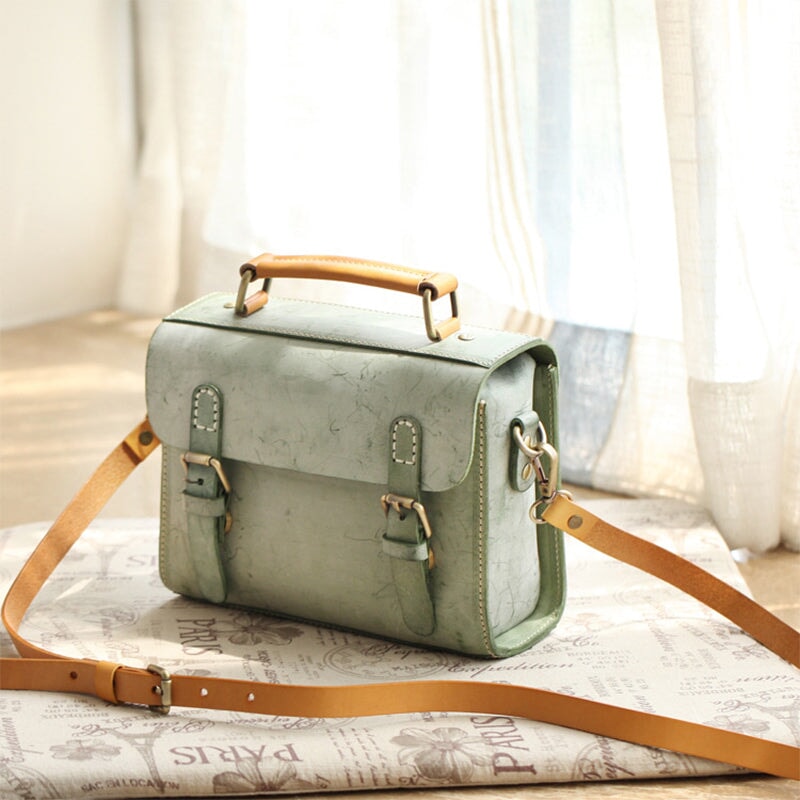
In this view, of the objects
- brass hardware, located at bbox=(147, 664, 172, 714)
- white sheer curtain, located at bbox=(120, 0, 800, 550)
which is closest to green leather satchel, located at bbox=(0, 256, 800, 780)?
brass hardware, located at bbox=(147, 664, 172, 714)

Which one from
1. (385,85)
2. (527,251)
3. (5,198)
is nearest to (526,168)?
(527,251)

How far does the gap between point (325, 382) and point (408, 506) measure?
0.14 m

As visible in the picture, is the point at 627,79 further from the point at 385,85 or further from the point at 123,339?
the point at 123,339

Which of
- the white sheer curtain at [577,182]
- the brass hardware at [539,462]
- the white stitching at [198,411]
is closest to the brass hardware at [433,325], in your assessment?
the brass hardware at [539,462]

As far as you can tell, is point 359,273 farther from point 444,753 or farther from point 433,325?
point 444,753

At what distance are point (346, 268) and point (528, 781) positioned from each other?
0.49m

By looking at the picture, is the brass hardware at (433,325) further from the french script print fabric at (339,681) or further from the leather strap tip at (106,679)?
the leather strap tip at (106,679)

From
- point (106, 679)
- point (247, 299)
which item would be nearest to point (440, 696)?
point (106, 679)

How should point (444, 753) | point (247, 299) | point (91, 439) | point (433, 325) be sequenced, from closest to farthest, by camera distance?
point (444, 753) → point (433, 325) → point (247, 299) → point (91, 439)

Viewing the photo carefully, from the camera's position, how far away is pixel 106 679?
1205mm

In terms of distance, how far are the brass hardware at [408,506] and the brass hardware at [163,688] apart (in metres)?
0.24

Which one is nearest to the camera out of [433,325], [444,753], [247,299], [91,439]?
[444,753]

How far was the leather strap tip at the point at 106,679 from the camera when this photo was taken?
1.20 m

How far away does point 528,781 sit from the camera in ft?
3.70
